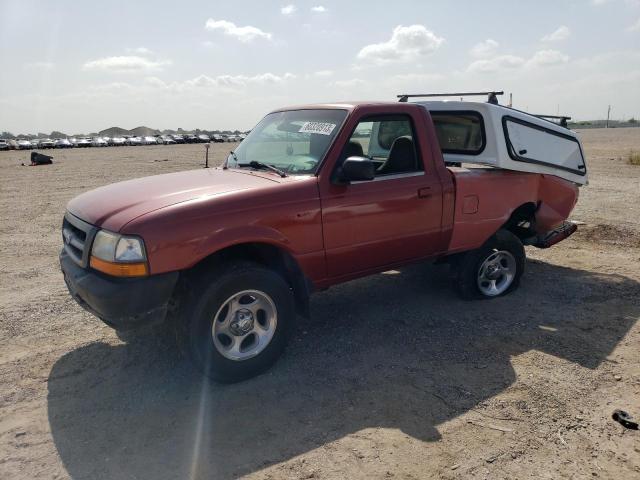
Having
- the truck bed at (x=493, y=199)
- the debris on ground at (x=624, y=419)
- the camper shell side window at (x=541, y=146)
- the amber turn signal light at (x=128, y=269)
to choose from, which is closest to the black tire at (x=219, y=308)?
the amber turn signal light at (x=128, y=269)

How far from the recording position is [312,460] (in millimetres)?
2955

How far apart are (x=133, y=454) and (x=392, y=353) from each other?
84.4 inches

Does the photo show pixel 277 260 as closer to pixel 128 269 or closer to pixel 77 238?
pixel 128 269

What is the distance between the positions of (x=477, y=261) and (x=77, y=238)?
3796 mm

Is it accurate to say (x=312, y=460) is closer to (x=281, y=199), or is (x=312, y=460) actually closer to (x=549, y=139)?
(x=281, y=199)

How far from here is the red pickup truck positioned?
3.40 metres

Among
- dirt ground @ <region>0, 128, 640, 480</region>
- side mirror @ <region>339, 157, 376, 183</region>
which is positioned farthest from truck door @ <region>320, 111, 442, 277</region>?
dirt ground @ <region>0, 128, 640, 480</region>

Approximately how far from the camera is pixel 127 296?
328 centimetres

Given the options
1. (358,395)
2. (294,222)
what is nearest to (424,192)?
Answer: (294,222)

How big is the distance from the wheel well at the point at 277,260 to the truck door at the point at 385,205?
0.97 feet

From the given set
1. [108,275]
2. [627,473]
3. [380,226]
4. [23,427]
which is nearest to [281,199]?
[380,226]

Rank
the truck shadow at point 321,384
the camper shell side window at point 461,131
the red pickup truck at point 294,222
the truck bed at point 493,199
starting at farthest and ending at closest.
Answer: the camper shell side window at point 461,131 < the truck bed at point 493,199 < the red pickup truck at point 294,222 < the truck shadow at point 321,384

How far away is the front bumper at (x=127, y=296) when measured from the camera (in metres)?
3.29

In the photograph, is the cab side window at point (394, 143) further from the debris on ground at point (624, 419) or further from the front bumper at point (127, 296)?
the debris on ground at point (624, 419)
